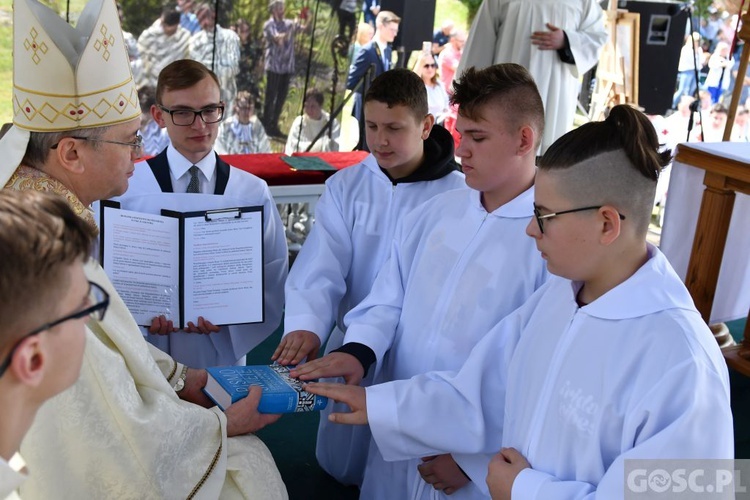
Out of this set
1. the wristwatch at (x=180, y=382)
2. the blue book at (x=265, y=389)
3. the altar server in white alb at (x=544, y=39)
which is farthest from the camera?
the altar server in white alb at (x=544, y=39)

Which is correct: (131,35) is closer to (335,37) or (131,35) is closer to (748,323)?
(335,37)

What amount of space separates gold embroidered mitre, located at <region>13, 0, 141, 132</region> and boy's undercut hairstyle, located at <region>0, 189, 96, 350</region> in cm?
132

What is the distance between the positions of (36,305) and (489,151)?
5.78 ft

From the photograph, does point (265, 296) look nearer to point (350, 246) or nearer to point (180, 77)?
point (350, 246)

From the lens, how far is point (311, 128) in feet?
27.2

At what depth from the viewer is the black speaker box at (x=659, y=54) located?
10867 millimetres

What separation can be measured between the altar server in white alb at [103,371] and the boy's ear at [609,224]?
1202 millimetres

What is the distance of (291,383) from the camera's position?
269cm

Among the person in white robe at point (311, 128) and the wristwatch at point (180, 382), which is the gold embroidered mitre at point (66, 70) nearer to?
the wristwatch at point (180, 382)

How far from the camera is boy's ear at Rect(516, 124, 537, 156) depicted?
2803mm

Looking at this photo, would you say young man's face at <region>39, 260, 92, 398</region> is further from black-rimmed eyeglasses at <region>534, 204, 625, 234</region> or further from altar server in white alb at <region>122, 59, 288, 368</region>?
altar server in white alb at <region>122, 59, 288, 368</region>

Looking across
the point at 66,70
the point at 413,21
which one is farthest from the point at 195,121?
the point at 413,21

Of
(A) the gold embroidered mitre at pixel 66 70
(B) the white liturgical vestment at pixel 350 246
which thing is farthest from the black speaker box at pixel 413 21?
(A) the gold embroidered mitre at pixel 66 70

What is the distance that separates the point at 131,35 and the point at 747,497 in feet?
19.1
